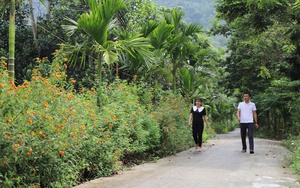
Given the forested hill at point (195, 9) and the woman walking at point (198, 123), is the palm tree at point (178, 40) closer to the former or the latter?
the woman walking at point (198, 123)

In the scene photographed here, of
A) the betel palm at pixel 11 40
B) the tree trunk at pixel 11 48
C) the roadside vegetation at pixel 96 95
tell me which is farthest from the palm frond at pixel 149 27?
the tree trunk at pixel 11 48

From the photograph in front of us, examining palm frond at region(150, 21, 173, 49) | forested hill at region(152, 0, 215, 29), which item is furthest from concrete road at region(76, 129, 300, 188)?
forested hill at region(152, 0, 215, 29)

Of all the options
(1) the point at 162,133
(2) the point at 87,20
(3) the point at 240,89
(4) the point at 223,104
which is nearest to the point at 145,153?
(1) the point at 162,133

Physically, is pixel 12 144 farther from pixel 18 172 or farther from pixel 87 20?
pixel 87 20

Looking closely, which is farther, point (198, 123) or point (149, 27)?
point (149, 27)

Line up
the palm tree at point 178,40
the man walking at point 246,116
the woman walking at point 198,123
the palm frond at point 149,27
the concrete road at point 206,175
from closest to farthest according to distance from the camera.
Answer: the concrete road at point 206,175
the man walking at point 246,116
the woman walking at point 198,123
the palm frond at point 149,27
the palm tree at point 178,40

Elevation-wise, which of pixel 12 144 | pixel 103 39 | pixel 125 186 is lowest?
pixel 125 186

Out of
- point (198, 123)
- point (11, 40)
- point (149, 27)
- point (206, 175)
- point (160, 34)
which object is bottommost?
point (206, 175)

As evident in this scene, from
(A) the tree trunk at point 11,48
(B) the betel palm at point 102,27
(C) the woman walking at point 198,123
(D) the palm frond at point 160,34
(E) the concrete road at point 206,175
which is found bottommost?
(E) the concrete road at point 206,175

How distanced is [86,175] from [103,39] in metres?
3.64

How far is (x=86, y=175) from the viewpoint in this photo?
646 cm

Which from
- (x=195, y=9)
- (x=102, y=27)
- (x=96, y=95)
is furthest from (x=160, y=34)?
(x=195, y=9)

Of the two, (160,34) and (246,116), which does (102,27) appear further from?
(246,116)

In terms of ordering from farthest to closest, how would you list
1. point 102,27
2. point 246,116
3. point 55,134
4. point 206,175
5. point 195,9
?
point 195,9 → point 246,116 → point 102,27 → point 206,175 → point 55,134
